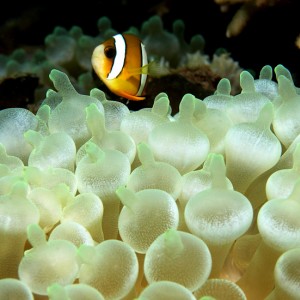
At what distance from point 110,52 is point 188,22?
163cm

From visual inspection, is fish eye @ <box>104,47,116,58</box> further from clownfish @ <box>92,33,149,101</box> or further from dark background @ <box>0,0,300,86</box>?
dark background @ <box>0,0,300,86</box>

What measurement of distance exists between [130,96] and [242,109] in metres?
0.56

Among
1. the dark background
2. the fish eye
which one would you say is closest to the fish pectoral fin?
the fish eye

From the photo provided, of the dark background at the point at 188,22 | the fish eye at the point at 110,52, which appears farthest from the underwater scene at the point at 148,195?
the dark background at the point at 188,22

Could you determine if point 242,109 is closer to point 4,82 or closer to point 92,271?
point 92,271

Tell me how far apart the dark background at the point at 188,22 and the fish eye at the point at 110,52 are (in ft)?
2.73

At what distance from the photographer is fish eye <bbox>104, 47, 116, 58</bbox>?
1831 millimetres

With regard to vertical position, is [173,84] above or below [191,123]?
below

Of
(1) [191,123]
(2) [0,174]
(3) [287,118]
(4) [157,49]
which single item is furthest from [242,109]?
(4) [157,49]

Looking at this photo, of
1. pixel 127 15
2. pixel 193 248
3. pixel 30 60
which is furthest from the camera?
pixel 127 15

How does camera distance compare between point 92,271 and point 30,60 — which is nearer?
point 92,271

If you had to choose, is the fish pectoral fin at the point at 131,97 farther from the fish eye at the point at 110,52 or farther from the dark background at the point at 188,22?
the dark background at the point at 188,22

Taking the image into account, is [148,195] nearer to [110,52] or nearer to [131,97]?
[131,97]

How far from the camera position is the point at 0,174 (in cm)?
112
